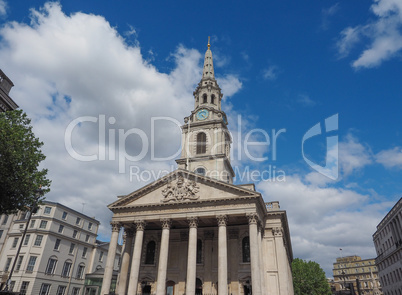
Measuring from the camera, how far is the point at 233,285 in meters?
30.2

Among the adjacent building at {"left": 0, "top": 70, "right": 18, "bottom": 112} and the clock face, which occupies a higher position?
the clock face

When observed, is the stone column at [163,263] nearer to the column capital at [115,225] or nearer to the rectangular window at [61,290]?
the column capital at [115,225]

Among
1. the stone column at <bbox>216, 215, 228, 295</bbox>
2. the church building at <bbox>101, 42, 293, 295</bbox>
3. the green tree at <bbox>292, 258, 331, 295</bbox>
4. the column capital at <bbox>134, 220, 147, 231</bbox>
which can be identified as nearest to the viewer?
the stone column at <bbox>216, 215, 228, 295</bbox>

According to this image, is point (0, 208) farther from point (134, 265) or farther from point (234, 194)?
point (234, 194)

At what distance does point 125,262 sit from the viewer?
31.9 metres

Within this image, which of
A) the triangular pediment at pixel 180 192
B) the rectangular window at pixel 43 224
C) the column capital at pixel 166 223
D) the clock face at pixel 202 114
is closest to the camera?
the triangular pediment at pixel 180 192

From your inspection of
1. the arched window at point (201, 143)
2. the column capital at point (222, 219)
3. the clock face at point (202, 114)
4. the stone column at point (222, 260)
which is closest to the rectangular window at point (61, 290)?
the arched window at point (201, 143)

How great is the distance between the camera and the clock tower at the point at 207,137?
41062mm

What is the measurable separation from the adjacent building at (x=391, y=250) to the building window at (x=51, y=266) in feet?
181

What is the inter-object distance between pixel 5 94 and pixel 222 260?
2242 centimetres

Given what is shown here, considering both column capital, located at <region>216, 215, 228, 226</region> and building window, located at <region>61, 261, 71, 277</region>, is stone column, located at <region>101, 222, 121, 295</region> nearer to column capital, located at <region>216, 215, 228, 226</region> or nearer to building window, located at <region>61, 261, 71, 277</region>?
column capital, located at <region>216, 215, 228, 226</region>

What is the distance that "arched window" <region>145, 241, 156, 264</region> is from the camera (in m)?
34.4

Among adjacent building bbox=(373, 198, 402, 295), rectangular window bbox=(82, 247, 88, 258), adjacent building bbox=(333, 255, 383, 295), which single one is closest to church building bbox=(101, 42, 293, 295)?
rectangular window bbox=(82, 247, 88, 258)

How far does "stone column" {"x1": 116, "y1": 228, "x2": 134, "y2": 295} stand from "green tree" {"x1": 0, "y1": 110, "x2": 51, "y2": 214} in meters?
13.7
